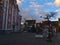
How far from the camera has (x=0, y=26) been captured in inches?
1706

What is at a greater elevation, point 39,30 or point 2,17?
point 2,17

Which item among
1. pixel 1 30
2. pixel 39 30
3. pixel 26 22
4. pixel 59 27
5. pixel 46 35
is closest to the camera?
pixel 46 35

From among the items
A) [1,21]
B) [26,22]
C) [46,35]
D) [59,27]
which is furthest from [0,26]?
[59,27]

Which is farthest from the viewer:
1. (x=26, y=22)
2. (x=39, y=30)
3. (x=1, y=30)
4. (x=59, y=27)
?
(x=59, y=27)

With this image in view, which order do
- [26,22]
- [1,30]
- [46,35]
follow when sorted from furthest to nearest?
1. [26,22]
2. [1,30]
3. [46,35]

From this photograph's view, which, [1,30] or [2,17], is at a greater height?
[2,17]

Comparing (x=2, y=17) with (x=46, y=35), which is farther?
(x=2, y=17)

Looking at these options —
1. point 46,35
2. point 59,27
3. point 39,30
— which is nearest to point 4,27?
point 39,30

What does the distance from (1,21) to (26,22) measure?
16.9 m

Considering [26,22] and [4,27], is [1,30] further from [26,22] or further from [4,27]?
[26,22]

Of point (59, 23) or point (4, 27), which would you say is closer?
point (4, 27)

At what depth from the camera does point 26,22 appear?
59.6m

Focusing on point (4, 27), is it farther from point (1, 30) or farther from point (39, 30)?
point (39, 30)

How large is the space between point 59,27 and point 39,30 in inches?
1352
